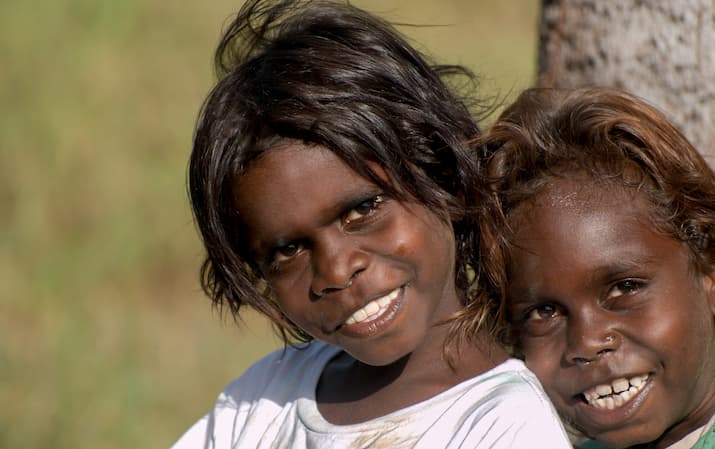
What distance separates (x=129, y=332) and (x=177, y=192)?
1.31 m

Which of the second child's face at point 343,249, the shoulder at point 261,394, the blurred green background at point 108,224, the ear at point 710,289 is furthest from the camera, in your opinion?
the blurred green background at point 108,224

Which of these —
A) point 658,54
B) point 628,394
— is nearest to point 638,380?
point 628,394

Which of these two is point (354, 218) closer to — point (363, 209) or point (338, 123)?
point (363, 209)

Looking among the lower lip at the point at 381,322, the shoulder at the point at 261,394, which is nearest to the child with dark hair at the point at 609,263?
the lower lip at the point at 381,322

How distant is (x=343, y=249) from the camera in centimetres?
220

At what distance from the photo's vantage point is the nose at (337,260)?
7.18 feet

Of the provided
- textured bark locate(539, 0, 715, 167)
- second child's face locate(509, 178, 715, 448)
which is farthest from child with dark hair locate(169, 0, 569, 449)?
textured bark locate(539, 0, 715, 167)

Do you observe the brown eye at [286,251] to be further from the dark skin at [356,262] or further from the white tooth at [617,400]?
the white tooth at [617,400]

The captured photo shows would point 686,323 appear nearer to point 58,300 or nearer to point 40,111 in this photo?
point 58,300

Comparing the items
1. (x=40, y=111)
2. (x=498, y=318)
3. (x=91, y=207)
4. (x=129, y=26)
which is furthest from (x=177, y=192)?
(x=498, y=318)

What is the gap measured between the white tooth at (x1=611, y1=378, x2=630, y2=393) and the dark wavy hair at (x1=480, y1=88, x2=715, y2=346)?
11.9 inches

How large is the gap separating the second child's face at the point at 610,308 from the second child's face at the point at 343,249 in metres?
0.23

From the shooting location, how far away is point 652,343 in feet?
7.55

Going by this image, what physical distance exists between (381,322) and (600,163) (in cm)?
61
